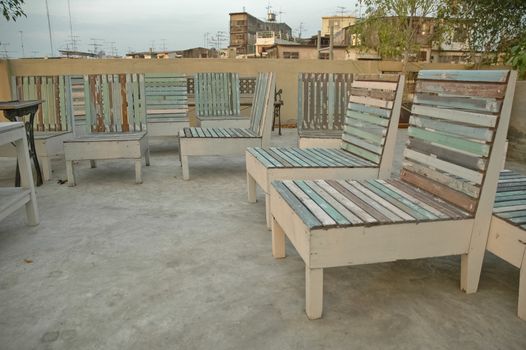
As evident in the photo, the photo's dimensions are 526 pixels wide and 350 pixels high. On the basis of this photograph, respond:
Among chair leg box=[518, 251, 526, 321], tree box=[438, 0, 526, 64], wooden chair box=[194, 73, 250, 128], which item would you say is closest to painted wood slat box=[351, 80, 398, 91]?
chair leg box=[518, 251, 526, 321]

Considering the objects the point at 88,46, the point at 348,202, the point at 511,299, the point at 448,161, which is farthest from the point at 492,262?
the point at 88,46

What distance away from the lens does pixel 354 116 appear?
3492mm

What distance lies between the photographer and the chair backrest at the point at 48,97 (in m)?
5.29

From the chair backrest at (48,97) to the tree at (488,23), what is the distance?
808 centimetres

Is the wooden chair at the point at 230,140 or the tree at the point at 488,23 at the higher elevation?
the tree at the point at 488,23

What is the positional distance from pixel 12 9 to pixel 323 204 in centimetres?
593

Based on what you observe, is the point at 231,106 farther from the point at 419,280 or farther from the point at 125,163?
the point at 419,280

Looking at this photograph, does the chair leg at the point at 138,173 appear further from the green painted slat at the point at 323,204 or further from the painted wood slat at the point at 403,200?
the painted wood slat at the point at 403,200

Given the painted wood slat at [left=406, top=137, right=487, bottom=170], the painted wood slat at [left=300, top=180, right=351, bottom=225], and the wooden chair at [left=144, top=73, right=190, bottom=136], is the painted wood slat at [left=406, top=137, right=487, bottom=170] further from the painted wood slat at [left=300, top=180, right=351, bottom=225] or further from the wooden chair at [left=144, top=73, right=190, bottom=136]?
the wooden chair at [left=144, top=73, right=190, bottom=136]

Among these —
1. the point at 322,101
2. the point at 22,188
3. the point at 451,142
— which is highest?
the point at 322,101

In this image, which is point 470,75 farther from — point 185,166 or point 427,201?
point 185,166

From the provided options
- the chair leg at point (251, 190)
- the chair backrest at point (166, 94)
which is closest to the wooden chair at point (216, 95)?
the chair backrest at point (166, 94)

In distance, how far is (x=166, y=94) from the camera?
6684 millimetres

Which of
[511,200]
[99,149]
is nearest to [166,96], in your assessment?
[99,149]
